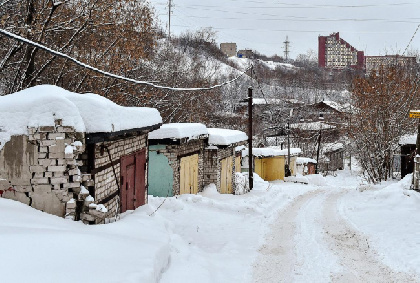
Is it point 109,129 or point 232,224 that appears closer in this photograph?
point 109,129

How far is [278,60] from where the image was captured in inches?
5266

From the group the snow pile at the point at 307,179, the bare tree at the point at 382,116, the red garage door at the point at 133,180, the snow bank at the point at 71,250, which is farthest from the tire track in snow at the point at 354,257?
the snow pile at the point at 307,179

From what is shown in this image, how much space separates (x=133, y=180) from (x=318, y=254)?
4.81m

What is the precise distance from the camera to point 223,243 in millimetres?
8984

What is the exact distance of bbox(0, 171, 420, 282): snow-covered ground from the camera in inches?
175

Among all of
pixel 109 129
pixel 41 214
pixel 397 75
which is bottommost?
pixel 41 214

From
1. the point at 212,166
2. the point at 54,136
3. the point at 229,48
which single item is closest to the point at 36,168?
the point at 54,136

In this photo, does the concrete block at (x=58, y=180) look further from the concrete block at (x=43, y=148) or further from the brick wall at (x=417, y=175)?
the brick wall at (x=417, y=175)

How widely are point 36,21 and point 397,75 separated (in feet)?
63.9

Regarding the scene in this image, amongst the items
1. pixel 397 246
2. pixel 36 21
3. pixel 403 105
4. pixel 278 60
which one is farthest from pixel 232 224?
pixel 278 60

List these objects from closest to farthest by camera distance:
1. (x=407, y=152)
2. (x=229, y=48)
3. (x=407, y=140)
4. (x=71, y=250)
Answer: (x=71, y=250) → (x=407, y=140) → (x=407, y=152) → (x=229, y=48)

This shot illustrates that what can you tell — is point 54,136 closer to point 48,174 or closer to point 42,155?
point 42,155

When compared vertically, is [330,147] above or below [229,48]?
below

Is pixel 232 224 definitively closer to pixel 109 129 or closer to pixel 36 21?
pixel 109 129
